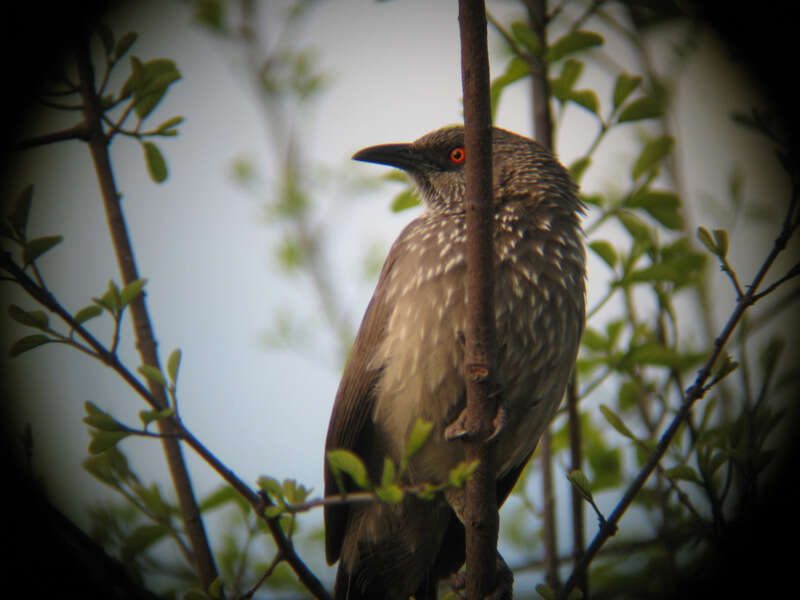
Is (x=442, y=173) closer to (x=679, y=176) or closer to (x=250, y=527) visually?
(x=679, y=176)

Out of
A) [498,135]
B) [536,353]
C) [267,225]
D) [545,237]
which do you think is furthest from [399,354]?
[267,225]

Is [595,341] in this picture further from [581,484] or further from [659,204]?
[581,484]

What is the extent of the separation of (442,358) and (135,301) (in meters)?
1.14

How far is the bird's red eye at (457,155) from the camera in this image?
3.48 meters

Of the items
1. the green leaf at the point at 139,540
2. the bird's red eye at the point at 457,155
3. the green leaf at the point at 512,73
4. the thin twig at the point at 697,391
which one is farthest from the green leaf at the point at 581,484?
the bird's red eye at the point at 457,155

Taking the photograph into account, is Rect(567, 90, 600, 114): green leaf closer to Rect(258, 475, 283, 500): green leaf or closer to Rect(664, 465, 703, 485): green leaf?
Rect(664, 465, 703, 485): green leaf

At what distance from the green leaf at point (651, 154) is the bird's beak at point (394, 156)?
1149 millimetres

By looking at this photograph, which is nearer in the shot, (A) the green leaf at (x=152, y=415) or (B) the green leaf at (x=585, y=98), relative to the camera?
(A) the green leaf at (x=152, y=415)

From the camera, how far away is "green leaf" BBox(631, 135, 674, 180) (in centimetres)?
279

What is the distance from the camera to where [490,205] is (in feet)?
6.22

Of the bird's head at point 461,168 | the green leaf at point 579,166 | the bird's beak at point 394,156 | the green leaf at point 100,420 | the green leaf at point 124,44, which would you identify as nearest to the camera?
the green leaf at point 100,420

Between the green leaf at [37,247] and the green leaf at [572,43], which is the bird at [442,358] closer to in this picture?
the green leaf at [572,43]

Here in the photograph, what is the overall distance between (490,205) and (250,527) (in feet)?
4.36

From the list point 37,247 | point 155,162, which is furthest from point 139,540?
point 155,162
